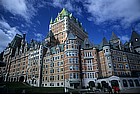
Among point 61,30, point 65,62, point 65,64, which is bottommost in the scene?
point 65,64

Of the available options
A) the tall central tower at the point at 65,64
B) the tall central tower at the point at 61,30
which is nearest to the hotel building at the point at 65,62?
the tall central tower at the point at 65,64

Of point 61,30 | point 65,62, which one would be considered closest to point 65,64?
point 65,62

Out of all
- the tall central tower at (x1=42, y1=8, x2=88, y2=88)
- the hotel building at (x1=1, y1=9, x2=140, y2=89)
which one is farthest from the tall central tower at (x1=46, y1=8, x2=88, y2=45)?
the tall central tower at (x1=42, y1=8, x2=88, y2=88)

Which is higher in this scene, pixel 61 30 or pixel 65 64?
pixel 61 30

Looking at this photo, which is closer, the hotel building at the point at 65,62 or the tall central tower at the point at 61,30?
the hotel building at the point at 65,62

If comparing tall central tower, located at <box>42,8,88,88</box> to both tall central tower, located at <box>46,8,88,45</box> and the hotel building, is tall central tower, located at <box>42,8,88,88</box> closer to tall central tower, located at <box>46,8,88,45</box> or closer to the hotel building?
the hotel building

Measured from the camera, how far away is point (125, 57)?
496 centimetres

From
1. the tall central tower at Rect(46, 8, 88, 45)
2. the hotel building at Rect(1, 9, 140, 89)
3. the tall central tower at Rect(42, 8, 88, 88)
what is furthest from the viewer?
the tall central tower at Rect(46, 8, 88, 45)

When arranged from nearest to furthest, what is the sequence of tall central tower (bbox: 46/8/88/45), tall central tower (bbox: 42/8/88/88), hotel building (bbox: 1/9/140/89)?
hotel building (bbox: 1/9/140/89) → tall central tower (bbox: 42/8/88/88) → tall central tower (bbox: 46/8/88/45)

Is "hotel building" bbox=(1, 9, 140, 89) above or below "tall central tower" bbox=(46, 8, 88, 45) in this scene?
below

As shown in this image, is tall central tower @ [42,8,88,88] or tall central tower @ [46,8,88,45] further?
tall central tower @ [46,8,88,45]

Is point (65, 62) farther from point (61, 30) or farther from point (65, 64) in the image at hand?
point (61, 30)

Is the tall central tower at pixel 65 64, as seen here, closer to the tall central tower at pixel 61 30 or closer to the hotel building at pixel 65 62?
the hotel building at pixel 65 62
